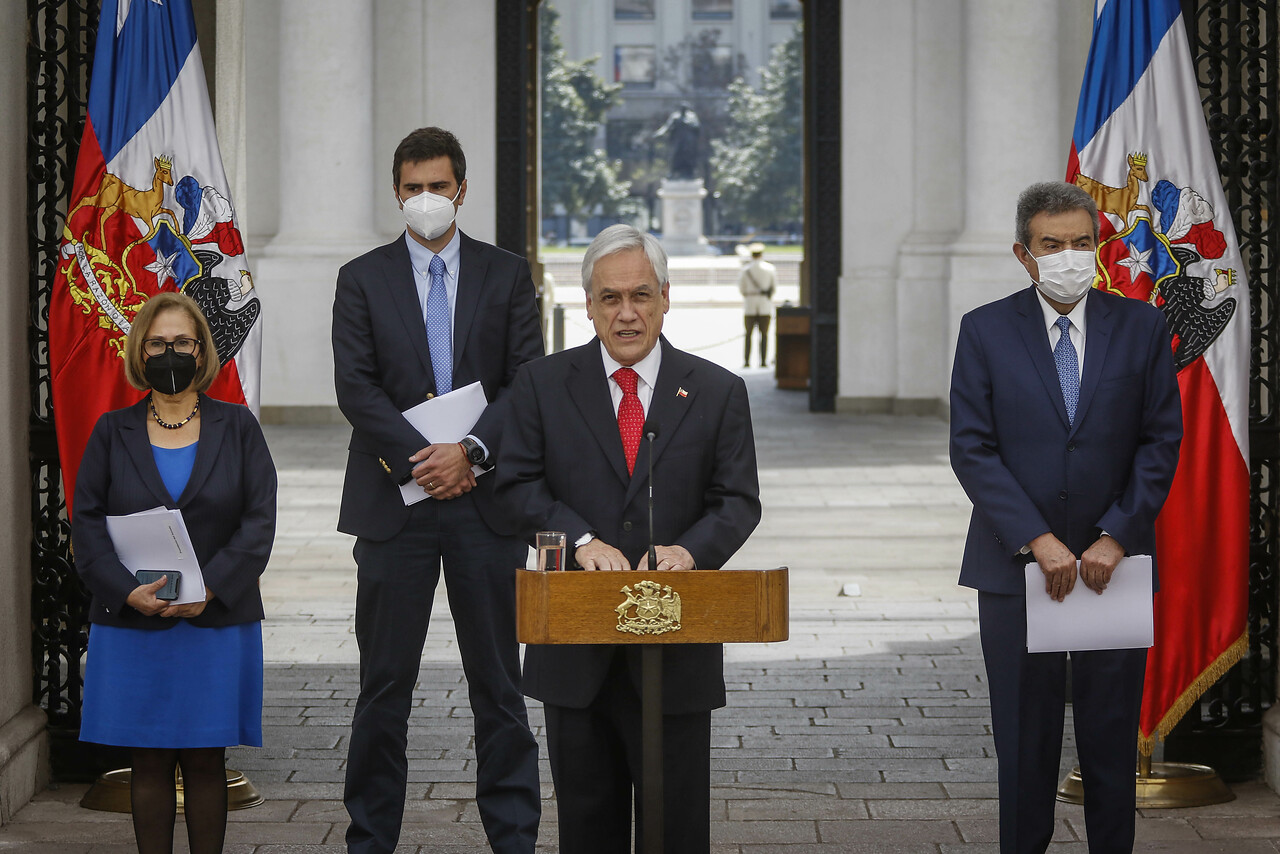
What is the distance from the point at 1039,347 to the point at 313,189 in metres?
13.9

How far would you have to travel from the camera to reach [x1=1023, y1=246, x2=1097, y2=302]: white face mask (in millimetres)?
4219

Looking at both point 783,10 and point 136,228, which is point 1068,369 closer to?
point 136,228

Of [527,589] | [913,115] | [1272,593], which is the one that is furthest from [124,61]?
[913,115]

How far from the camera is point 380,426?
15.0 ft

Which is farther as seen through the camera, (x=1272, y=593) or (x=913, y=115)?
(x=913, y=115)

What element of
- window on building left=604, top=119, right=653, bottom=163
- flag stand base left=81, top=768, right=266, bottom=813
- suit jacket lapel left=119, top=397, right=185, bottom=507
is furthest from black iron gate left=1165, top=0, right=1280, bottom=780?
window on building left=604, top=119, right=653, bottom=163

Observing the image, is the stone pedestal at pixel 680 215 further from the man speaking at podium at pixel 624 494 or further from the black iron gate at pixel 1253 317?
the man speaking at podium at pixel 624 494

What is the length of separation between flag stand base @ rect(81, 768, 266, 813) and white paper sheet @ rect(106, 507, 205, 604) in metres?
1.39

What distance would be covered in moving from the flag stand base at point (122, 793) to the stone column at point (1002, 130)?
12328 mm

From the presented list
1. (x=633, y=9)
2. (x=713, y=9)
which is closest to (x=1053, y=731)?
(x=713, y=9)

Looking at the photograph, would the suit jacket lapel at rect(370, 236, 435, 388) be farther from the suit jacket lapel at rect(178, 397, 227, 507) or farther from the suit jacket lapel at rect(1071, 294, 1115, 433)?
the suit jacket lapel at rect(1071, 294, 1115, 433)

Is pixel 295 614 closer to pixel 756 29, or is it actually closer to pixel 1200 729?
pixel 1200 729

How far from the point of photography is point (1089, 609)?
4.23m

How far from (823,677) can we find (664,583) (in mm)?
4172
